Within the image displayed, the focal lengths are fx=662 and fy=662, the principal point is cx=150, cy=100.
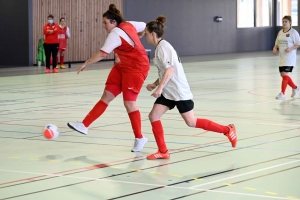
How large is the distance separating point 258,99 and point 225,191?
26.4 ft

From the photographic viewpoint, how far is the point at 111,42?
25.3 ft

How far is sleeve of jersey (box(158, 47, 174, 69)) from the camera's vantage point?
720cm

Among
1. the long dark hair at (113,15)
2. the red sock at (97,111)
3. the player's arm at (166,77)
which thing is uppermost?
the long dark hair at (113,15)

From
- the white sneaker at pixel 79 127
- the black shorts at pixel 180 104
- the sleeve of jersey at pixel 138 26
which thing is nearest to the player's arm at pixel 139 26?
the sleeve of jersey at pixel 138 26

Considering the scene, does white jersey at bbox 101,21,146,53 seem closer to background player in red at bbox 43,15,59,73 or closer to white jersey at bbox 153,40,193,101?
white jersey at bbox 153,40,193,101

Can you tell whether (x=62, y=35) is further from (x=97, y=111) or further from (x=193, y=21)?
(x=97, y=111)

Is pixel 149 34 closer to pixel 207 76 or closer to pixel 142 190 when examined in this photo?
pixel 142 190

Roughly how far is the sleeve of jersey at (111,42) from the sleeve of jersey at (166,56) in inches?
27.3

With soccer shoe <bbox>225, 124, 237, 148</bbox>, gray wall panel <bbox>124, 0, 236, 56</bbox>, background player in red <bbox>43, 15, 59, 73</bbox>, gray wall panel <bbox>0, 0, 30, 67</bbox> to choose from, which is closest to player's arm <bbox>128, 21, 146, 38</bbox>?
soccer shoe <bbox>225, 124, 237, 148</bbox>

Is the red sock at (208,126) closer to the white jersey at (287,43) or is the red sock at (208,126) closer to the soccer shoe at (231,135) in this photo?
the soccer shoe at (231,135)

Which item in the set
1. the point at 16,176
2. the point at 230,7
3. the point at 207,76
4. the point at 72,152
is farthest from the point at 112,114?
the point at 230,7

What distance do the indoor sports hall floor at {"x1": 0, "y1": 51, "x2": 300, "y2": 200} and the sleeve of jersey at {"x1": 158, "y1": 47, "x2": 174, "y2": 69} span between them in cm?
106

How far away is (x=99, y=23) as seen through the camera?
2855 cm

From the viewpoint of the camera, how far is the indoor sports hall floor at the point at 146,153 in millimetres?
5910
